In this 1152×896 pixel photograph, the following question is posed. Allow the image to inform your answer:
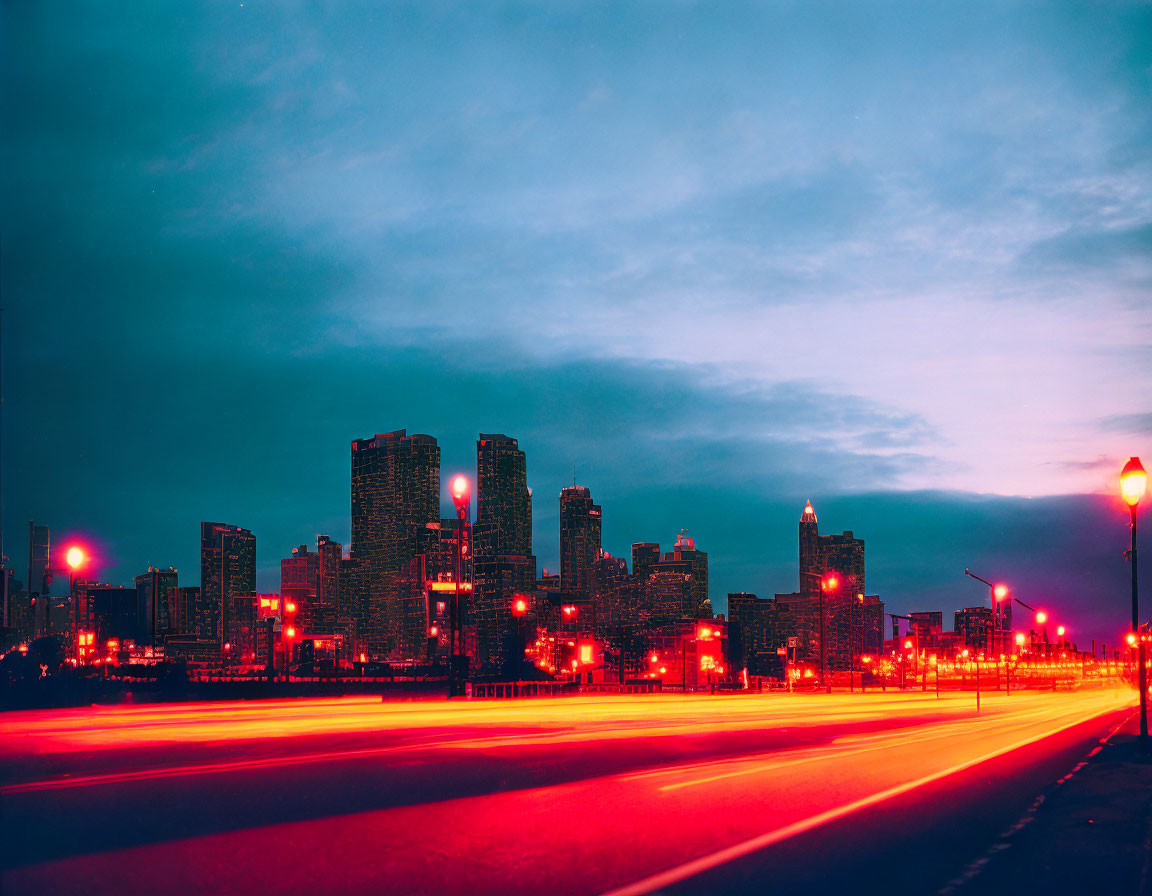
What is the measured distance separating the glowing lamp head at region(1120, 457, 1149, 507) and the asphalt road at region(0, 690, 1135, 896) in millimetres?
6084

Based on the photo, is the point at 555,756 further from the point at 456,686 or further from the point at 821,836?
the point at 456,686

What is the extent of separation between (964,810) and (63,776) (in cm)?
1439

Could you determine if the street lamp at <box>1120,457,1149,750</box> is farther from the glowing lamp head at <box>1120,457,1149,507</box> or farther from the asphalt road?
the asphalt road

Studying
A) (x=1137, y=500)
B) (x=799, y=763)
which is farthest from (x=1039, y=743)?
(x=799, y=763)

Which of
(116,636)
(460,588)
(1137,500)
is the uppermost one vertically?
(1137,500)

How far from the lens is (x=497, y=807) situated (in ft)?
46.3

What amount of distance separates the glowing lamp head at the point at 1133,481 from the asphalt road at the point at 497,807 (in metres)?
6.08

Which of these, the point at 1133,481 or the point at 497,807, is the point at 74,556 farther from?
the point at 1133,481

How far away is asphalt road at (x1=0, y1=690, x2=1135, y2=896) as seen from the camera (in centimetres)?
982

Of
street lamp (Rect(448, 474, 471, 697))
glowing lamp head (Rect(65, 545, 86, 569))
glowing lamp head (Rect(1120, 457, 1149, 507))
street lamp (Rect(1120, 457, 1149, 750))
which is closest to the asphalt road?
street lamp (Rect(1120, 457, 1149, 750))

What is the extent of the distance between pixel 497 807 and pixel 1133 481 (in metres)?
16.5

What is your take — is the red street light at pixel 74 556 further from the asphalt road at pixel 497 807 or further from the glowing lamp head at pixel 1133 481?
the glowing lamp head at pixel 1133 481

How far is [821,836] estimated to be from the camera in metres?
11.9

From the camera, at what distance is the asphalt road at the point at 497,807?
32.2ft
